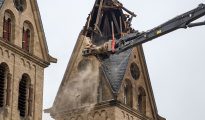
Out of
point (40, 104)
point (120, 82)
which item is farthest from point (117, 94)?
point (40, 104)

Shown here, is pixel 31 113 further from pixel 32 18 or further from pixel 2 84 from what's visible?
pixel 32 18

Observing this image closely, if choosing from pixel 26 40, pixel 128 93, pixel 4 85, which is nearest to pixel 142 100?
pixel 128 93

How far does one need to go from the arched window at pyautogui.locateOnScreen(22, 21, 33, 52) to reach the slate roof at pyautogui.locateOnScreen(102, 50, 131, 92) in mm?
11725

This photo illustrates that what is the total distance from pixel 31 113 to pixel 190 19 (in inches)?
517

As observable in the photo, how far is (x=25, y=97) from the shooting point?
68250mm

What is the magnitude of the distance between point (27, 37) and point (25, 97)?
4974 millimetres

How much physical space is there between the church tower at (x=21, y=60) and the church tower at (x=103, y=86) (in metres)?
7.62

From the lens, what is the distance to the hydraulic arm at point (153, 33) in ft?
217

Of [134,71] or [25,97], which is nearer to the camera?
[25,97]

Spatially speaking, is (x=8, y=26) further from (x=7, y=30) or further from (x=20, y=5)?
(x=20, y=5)

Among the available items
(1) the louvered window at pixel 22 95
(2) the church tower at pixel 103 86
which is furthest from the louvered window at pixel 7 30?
(2) the church tower at pixel 103 86

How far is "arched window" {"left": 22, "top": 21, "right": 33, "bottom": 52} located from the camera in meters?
69.8

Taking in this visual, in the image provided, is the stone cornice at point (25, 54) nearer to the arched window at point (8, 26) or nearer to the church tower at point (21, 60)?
the church tower at point (21, 60)

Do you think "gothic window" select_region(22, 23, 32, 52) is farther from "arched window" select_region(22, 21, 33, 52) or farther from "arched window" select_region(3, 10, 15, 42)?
"arched window" select_region(3, 10, 15, 42)
